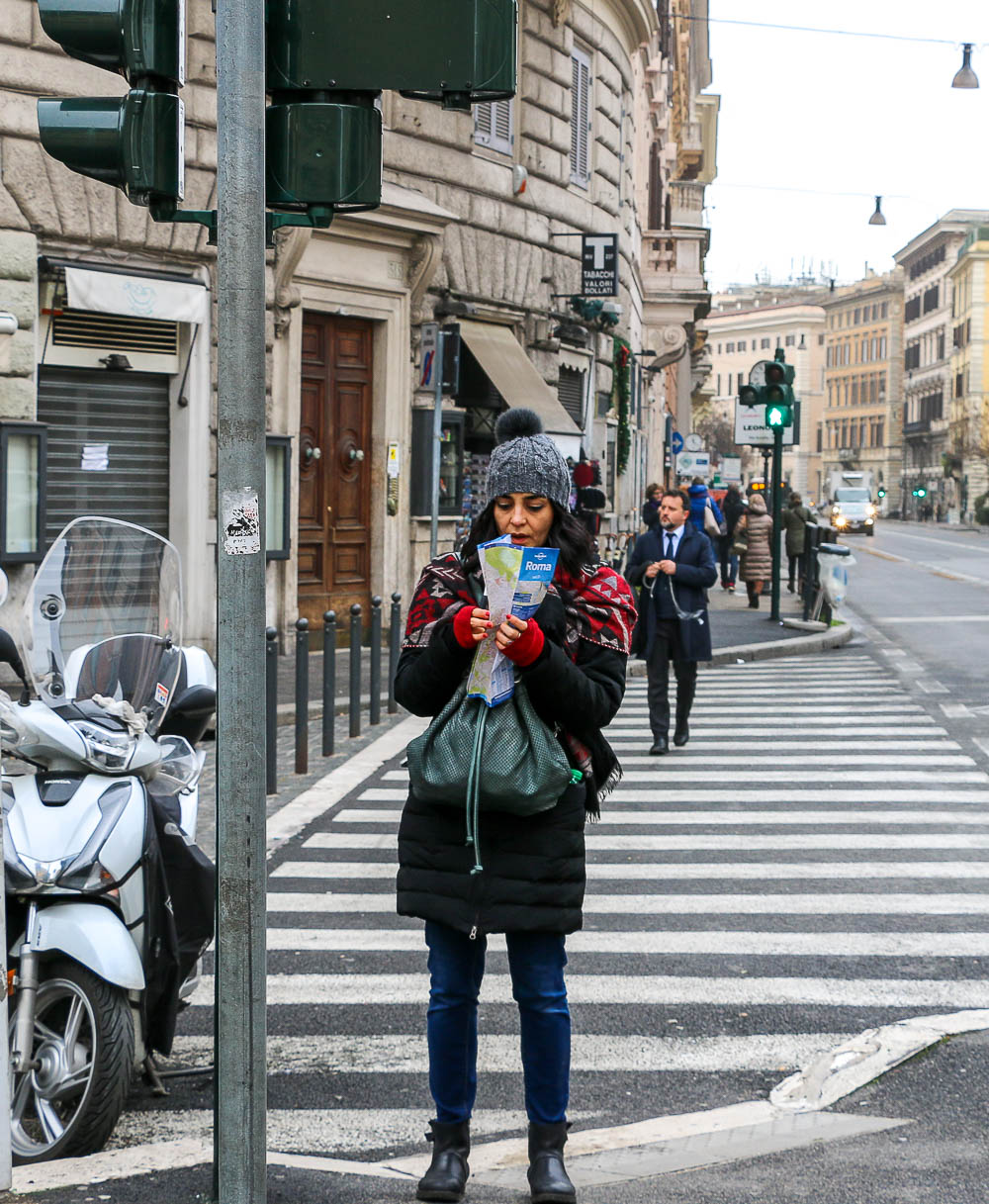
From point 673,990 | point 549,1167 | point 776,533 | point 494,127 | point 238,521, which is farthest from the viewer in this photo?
point 776,533

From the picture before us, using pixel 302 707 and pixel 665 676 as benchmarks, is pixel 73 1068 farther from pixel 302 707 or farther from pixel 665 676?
pixel 665 676

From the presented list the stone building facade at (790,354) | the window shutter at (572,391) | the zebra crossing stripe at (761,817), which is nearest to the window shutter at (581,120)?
the window shutter at (572,391)

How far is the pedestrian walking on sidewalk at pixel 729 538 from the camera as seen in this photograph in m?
30.5

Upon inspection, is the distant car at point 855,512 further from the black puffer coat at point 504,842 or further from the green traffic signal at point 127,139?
the green traffic signal at point 127,139

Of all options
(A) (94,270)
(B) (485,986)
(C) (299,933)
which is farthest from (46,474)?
(B) (485,986)

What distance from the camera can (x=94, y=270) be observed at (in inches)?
561

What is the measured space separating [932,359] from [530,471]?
12830 centimetres

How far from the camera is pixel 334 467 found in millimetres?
18594

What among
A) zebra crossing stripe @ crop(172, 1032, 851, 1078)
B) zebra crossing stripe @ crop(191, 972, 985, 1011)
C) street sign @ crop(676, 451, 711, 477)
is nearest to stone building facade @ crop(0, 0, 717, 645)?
zebra crossing stripe @ crop(191, 972, 985, 1011)

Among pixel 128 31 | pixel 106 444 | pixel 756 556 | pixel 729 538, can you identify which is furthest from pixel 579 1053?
pixel 729 538

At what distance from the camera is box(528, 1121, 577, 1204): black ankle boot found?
3822 mm

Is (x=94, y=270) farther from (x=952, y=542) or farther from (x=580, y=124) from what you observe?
(x=952, y=542)

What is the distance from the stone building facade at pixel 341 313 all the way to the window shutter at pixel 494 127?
0.04 metres

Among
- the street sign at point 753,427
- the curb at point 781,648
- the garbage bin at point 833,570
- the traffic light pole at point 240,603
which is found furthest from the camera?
the street sign at point 753,427
